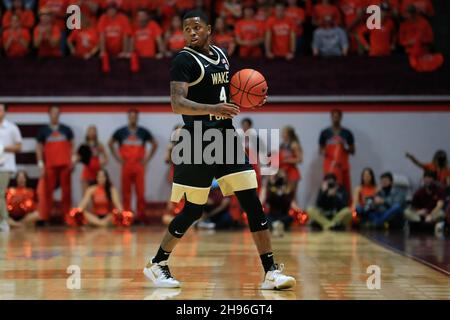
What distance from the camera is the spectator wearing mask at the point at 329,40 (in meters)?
15.7

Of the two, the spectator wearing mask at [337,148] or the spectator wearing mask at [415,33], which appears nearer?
the spectator wearing mask at [337,148]

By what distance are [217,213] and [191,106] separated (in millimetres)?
8570

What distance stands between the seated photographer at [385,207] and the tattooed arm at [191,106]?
8454 mm

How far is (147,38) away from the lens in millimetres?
16094

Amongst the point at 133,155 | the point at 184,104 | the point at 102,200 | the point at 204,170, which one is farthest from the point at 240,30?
the point at 184,104

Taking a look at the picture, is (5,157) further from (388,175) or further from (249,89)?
(249,89)

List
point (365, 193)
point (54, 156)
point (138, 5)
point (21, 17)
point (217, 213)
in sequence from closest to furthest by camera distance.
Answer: point (217, 213) < point (365, 193) < point (54, 156) < point (21, 17) < point (138, 5)

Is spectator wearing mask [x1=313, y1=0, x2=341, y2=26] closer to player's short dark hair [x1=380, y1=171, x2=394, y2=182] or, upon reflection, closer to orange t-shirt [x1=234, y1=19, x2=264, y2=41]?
orange t-shirt [x1=234, y1=19, x2=264, y2=41]

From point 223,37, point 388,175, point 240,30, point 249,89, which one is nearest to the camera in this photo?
point 249,89

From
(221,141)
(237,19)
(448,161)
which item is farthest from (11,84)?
(221,141)

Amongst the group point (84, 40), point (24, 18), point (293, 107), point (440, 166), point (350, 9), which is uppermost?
point (350, 9)

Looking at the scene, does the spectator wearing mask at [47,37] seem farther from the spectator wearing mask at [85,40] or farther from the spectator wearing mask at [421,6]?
the spectator wearing mask at [421,6]

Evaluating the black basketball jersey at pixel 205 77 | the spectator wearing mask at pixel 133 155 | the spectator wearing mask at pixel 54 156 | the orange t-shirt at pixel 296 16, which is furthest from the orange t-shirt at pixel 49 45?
the black basketball jersey at pixel 205 77

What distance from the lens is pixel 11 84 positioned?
16062mm
